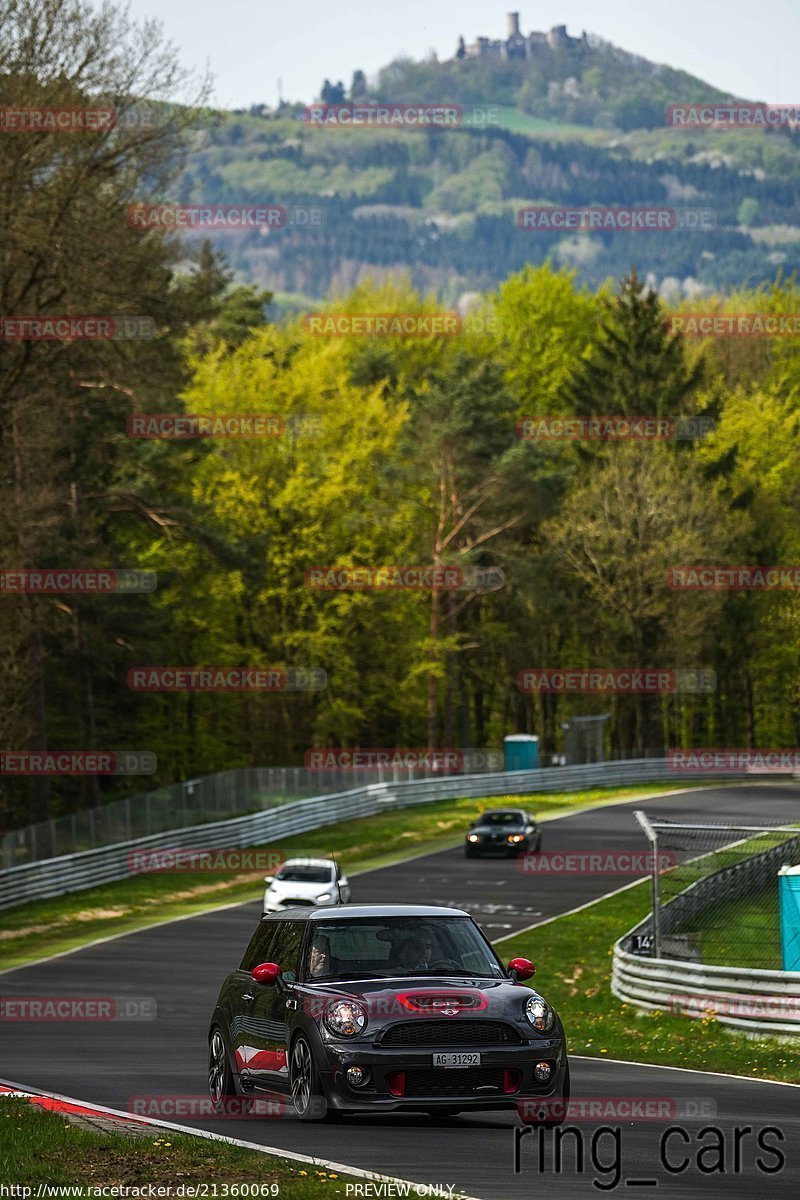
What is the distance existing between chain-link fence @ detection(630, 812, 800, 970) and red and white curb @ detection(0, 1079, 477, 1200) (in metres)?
9.42

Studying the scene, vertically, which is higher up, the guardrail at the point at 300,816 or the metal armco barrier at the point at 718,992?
the metal armco barrier at the point at 718,992

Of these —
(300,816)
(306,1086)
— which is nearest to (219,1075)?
(306,1086)

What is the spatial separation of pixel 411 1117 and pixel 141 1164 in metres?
3.09

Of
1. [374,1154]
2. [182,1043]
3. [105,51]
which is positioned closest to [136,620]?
[105,51]

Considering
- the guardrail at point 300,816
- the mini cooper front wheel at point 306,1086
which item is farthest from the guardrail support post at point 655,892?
the guardrail at point 300,816

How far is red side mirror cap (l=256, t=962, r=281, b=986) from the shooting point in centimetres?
1288

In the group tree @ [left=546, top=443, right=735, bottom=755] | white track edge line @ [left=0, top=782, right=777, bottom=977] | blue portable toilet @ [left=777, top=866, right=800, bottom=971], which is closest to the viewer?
blue portable toilet @ [left=777, top=866, right=800, bottom=971]

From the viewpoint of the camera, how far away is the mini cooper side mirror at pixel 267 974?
12.9 meters

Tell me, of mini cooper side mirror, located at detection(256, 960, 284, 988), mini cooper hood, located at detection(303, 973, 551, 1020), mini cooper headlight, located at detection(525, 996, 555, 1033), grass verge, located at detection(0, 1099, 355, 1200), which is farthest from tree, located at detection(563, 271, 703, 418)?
grass verge, located at detection(0, 1099, 355, 1200)

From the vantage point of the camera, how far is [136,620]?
57.5 meters

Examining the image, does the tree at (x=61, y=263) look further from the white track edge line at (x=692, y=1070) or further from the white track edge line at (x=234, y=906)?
the white track edge line at (x=692, y=1070)

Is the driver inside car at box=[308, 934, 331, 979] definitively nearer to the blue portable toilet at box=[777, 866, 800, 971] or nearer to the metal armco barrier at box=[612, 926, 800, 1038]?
the metal armco barrier at box=[612, 926, 800, 1038]

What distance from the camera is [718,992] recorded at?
21625 millimetres

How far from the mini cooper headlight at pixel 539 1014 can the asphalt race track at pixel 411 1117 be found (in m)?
0.71
